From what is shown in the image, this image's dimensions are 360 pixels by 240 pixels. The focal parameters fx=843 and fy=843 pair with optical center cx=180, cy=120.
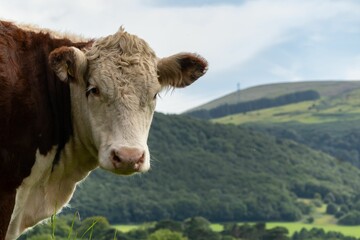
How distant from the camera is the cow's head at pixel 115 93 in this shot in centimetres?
941

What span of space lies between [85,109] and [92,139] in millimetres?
366

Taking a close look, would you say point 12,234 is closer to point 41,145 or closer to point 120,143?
point 41,145

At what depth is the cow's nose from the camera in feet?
30.2

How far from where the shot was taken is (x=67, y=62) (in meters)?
9.91

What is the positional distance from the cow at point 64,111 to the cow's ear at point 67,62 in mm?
12

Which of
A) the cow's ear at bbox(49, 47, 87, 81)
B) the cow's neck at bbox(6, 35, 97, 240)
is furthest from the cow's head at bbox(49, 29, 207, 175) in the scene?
the cow's neck at bbox(6, 35, 97, 240)

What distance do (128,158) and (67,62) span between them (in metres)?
1.51

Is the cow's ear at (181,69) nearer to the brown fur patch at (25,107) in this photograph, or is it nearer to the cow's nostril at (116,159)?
the brown fur patch at (25,107)

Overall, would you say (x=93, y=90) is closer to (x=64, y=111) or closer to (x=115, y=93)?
(x=115, y=93)

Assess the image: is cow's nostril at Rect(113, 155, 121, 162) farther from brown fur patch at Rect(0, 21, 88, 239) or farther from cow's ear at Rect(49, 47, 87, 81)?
cow's ear at Rect(49, 47, 87, 81)

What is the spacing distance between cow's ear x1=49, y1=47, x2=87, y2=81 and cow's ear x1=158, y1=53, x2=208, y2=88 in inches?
40.6

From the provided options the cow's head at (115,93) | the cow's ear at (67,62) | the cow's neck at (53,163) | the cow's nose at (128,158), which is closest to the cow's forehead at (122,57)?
the cow's head at (115,93)

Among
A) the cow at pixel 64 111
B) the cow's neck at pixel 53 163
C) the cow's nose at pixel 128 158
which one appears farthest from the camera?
the cow's neck at pixel 53 163


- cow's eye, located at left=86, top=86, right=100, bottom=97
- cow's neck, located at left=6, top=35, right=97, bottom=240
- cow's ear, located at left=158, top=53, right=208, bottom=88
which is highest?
cow's ear, located at left=158, top=53, right=208, bottom=88
